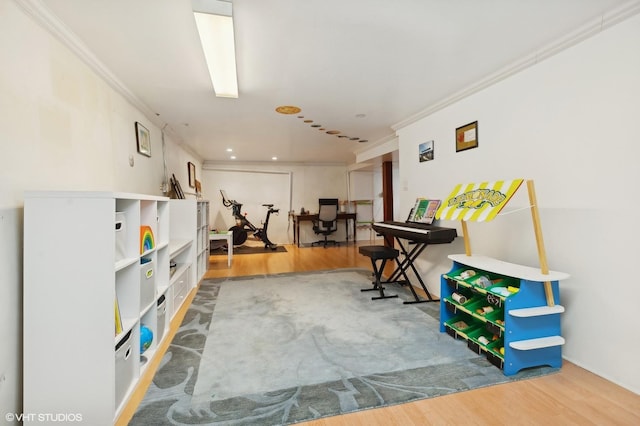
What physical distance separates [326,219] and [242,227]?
6.71 ft

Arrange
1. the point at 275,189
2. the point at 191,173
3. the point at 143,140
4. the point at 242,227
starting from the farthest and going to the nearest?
the point at 275,189, the point at 242,227, the point at 191,173, the point at 143,140

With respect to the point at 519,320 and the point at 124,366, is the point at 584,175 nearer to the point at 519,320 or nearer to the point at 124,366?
the point at 519,320

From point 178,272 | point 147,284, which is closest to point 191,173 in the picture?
point 178,272

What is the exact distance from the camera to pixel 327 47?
198cm

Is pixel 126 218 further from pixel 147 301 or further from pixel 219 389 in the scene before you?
pixel 219 389

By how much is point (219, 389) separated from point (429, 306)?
2176 mm

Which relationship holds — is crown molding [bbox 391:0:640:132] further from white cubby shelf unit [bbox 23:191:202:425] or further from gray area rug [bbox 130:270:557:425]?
white cubby shelf unit [bbox 23:191:202:425]

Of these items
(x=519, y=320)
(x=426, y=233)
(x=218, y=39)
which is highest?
(x=218, y=39)

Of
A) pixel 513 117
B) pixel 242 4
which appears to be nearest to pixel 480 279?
pixel 513 117

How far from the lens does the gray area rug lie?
150 centimetres

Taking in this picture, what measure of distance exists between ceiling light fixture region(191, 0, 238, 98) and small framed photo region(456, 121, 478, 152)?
2203 mm

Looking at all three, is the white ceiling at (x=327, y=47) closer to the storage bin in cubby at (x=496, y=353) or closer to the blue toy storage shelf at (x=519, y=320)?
the blue toy storage shelf at (x=519, y=320)

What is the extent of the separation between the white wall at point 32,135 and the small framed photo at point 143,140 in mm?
694

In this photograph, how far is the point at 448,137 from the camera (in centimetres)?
306
